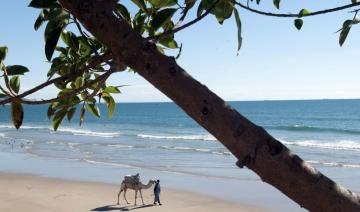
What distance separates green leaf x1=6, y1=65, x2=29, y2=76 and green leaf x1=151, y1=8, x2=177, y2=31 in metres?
0.35

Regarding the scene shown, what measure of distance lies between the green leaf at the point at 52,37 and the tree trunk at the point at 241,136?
220 mm

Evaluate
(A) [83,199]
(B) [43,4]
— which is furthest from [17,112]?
(A) [83,199]

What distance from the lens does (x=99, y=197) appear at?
15.1m

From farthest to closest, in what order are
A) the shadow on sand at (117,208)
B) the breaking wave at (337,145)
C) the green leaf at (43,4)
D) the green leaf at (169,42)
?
the breaking wave at (337,145) → the shadow on sand at (117,208) → the green leaf at (169,42) → the green leaf at (43,4)

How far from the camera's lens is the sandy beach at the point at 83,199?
45.8 feet

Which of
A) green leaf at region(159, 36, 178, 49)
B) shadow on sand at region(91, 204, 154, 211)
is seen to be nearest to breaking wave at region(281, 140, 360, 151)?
shadow on sand at region(91, 204, 154, 211)

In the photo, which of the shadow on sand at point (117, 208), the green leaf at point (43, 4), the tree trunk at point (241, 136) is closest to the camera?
the tree trunk at point (241, 136)

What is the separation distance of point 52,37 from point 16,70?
0.55ft

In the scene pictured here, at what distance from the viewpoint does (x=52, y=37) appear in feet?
3.91

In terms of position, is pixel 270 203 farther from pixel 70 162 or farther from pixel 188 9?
pixel 188 9

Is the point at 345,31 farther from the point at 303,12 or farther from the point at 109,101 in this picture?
the point at 109,101

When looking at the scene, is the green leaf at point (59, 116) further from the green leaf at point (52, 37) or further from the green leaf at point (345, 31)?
the green leaf at point (345, 31)

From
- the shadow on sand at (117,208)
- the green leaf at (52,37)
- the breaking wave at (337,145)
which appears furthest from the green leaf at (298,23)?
the breaking wave at (337,145)

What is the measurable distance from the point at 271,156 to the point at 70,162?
22.3 metres
